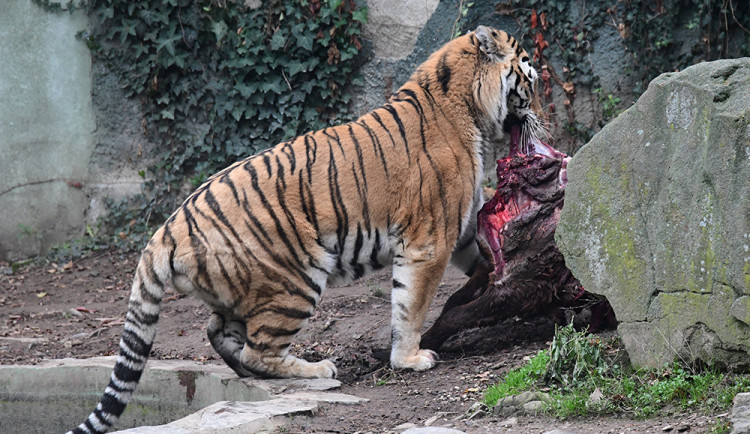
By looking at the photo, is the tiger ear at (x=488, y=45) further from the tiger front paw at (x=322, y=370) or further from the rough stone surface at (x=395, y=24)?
the rough stone surface at (x=395, y=24)

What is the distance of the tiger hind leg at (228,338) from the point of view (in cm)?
520

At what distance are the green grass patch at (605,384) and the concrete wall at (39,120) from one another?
6855mm

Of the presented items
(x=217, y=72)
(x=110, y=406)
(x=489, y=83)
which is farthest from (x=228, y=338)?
(x=217, y=72)

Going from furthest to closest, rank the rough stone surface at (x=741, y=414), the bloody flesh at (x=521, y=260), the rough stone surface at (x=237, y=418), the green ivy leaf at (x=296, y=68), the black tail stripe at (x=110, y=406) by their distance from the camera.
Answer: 1. the green ivy leaf at (x=296, y=68)
2. the bloody flesh at (x=521, y=260)
3. the black tail stripe at (x=110, y=406)
4. the rough stone surface at (x=237, y=418)
5. the rough stone surface at (x=741, y=414)

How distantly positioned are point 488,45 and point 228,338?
2.51 metres

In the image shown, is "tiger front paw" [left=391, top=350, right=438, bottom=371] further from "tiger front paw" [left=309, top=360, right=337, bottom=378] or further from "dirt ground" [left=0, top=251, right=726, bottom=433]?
"tiger front paw" [left=309, top=360, right=337, bottom=378]

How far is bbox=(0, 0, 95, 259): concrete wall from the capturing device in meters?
9.41

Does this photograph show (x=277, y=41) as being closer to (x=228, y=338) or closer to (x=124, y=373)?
(x=228, y=338)

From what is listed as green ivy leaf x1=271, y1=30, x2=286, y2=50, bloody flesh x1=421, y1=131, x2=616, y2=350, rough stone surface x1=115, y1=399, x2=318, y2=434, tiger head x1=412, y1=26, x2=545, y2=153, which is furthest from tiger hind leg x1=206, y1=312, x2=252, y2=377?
green ivy leaf x1=271, y1=30, x2=286, y2=50

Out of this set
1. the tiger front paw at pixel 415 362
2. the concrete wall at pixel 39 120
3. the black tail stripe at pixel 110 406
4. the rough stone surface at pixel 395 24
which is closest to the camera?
the black tail stripe at pixel 110 406

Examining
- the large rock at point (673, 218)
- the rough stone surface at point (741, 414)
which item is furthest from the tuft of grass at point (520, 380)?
the rough stone surface at point (741, 414)

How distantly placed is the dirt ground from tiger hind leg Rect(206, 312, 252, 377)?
690 millimetres

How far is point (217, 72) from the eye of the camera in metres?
9.38

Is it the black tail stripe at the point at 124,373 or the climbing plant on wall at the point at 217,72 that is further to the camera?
the climbing plant on wall at the point at 217,72
